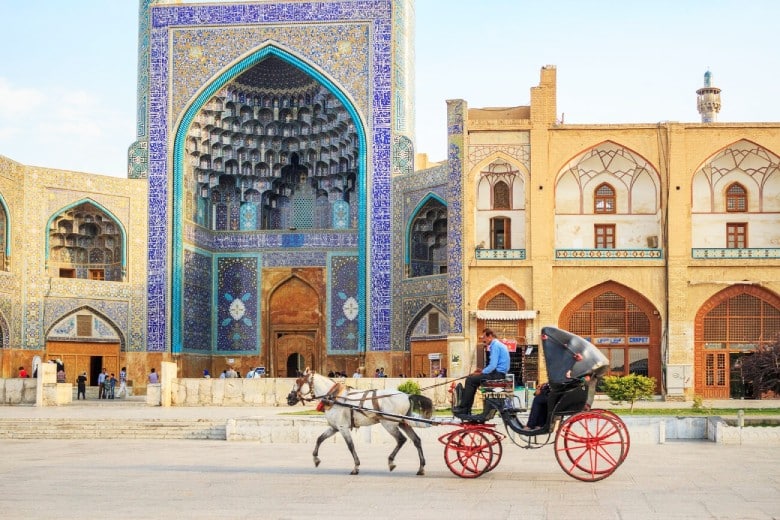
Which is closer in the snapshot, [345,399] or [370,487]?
[370,487]

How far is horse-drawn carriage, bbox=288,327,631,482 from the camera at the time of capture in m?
9.45

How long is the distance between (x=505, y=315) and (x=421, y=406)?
47.4 ft

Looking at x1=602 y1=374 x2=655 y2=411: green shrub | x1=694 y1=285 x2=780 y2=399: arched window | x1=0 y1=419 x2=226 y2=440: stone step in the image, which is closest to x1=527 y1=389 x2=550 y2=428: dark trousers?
x1=0 y1=419 x2=226 y2=440: stone step

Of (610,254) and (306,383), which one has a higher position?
(610,254)

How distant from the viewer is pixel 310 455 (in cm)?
1280

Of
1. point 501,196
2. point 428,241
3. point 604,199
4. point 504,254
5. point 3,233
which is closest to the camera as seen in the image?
point 504,254

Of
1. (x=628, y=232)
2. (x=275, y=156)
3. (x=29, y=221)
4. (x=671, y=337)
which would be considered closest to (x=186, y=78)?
(x=275, y=156)

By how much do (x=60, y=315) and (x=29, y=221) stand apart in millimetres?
2386

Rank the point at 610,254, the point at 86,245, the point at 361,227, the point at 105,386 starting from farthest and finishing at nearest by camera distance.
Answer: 1. the point at 361,227
2. the point at 86,245
3. the point at 105,386
4. the point at 610,254

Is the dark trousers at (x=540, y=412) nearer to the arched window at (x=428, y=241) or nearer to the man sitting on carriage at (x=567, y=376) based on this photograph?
the man sitting on carriage at (x=567, y=376)

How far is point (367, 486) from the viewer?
9.39 m

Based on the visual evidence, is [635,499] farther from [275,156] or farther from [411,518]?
[275,156]

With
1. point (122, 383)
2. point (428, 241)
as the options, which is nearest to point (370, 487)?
point (122, 383)

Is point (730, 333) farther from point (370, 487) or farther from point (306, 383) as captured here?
point (370, 487)
